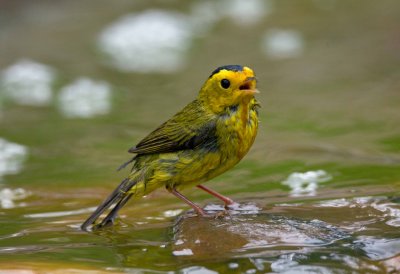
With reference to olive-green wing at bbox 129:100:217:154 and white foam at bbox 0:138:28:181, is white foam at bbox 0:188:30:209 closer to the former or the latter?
white foam at bbox 0:138:28:181

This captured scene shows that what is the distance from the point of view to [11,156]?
6.09 m

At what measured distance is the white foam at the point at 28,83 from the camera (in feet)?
25.2

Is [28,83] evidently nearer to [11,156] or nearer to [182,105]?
[182,105]

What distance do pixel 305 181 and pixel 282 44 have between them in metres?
3.91

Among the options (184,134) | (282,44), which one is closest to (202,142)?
(184,134)

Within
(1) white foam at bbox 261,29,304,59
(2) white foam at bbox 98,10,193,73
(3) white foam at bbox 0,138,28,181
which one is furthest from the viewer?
Answer: (2) white foam at bbox 98,10,193,73

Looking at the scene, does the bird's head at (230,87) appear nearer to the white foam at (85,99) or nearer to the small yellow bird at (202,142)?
the small yellow bird at (202,142)

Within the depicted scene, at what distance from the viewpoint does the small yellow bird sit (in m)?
4.28

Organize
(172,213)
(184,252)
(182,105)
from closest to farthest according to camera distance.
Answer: (184,252)
(172,213)
(182,105)

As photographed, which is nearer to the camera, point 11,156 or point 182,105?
point 11,156

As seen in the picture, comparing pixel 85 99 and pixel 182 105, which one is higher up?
pixel 85 99

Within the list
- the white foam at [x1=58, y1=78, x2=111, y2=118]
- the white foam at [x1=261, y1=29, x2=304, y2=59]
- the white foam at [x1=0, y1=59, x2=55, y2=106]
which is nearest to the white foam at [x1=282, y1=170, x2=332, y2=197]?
the white foam at [x1=58, y1=78, x2=111, y2=118]

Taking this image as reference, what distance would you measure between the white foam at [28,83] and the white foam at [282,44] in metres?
2.24

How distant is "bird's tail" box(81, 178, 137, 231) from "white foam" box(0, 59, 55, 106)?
125 inches
